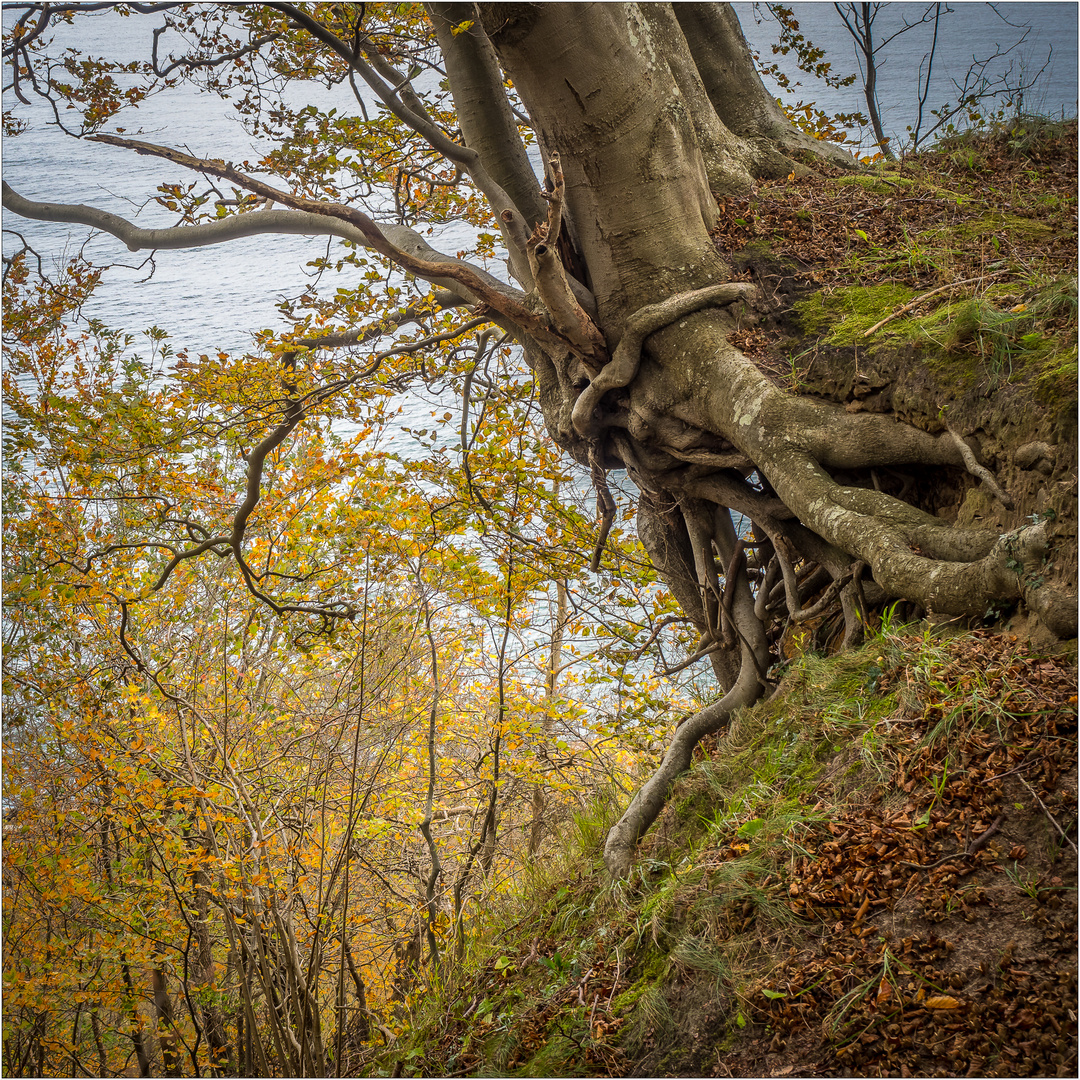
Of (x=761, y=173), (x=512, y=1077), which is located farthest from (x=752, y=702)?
(x=761, y=173)

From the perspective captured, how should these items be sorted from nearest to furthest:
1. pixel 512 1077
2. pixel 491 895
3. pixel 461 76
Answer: pixel 512 1077 < pixel 461 76 < pixel 491 895

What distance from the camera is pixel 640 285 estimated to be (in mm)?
4211

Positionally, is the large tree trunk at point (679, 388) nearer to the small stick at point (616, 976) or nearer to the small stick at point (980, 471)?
the small stick at point (980, 471)

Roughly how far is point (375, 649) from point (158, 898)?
11.1 ft

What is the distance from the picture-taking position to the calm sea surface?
641 cm

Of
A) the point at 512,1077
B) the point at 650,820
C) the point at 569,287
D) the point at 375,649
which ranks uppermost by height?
the point at 569,287

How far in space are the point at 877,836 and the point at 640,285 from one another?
322cm

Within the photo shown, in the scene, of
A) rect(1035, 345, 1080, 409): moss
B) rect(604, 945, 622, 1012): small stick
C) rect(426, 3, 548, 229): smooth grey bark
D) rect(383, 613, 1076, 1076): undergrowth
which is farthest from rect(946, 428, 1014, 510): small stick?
rect(426, 3, 548, 229): smooth grey bark

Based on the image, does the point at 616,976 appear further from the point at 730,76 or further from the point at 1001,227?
the point at 730,76

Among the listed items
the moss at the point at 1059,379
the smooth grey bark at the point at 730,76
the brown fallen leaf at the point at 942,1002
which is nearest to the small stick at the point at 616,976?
the brown fallen leaf at the point at 942,1002

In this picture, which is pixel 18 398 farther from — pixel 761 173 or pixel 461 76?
pixel 761 173

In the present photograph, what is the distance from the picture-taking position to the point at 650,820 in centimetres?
358

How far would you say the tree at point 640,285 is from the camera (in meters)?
3.23

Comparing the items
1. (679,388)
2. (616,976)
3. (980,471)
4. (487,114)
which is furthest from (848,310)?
(616,976)
